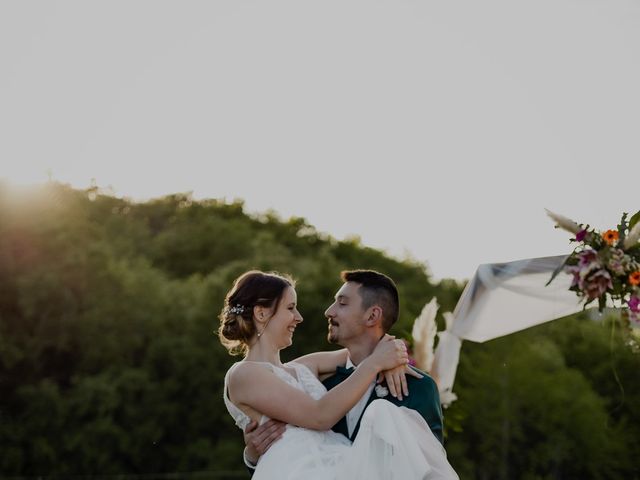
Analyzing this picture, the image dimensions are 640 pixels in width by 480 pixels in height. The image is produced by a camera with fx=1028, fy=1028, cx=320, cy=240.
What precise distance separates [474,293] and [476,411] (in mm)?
16994

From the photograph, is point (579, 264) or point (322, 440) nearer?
point (322, 440)

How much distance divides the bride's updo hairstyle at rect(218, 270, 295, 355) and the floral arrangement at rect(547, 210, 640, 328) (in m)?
1.32

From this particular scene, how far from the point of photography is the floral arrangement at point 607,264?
4.82 m

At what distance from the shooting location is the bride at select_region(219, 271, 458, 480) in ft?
13.4

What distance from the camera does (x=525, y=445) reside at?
2253cm

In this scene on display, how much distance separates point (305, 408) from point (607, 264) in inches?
64.6

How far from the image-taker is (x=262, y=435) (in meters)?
4.36

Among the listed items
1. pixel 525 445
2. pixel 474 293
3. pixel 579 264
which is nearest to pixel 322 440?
pixel 579 264

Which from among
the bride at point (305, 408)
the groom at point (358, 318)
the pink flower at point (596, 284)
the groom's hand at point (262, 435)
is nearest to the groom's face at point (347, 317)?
the groom at point (358, 318)

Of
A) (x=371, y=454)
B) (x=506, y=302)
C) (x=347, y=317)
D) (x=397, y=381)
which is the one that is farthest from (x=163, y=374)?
(x=371, y=454)

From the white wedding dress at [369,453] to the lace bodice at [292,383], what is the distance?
2 centimetres

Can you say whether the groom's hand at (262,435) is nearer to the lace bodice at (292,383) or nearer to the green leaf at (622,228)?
the lace bodice at (292,383)

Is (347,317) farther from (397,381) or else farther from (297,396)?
(297,396)

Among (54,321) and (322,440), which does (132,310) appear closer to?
(54,321)
